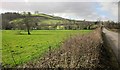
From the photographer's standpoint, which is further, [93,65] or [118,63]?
[118,63]

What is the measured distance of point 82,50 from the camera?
43.2ft

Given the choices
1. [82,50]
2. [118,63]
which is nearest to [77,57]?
[82,50]

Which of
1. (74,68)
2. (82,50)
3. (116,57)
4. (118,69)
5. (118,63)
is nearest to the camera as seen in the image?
(74,68)

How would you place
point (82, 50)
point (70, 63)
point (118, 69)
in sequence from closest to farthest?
1. point (70, 63)
2. point (82, 50)
3. point (118, 69)

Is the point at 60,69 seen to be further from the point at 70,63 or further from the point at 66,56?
the point at 66,56

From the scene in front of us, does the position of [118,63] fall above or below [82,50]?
below

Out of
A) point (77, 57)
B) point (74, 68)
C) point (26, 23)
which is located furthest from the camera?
point (26, 23)

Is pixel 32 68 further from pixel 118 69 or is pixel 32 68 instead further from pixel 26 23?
pixel 26 23

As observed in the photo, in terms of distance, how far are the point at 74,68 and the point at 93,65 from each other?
4.52 feet

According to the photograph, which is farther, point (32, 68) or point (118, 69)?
point (118, 69)

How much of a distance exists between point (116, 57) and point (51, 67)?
9.63 m

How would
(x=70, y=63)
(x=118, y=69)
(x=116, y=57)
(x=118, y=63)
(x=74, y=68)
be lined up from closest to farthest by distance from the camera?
(x=74, y=68) → (x=70, y=63) → (x=118, y=69) → (x=118, y=63) → (x=116, y=57)

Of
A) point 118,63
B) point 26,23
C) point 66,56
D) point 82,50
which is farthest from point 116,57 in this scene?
point 26,23

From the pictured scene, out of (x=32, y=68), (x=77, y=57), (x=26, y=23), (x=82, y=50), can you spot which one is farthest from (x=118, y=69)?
(x=26, y=23)
